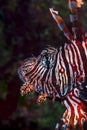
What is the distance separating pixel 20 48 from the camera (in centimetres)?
575

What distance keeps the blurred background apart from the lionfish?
2.78 meters

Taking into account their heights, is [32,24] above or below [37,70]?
above

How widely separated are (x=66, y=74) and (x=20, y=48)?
3.32 metres

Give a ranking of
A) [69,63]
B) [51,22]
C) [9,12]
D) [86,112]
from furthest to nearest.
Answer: [9,12] < [51,22] < [86,112] < [69,63]

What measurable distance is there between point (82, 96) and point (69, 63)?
29cm

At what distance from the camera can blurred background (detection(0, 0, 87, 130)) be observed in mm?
5512

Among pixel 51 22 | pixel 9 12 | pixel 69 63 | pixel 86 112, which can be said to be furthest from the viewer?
pixel 9 12

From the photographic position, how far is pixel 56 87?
258 centimetres

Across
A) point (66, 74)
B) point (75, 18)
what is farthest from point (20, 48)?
point (66, 74)

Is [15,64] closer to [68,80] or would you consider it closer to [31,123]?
[31,123]

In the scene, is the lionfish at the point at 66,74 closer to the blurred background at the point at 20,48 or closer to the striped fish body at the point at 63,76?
the striped fish body at the point at 63,76

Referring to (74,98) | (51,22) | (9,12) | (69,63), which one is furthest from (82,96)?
(9,12)

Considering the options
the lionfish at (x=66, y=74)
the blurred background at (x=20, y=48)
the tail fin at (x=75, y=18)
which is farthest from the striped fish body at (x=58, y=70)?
the blurred background at (x=20, y=48)

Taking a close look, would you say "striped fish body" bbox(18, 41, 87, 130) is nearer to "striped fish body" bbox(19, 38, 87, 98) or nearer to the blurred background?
"striped fish body" bbox(19, 38, 87, 98)
